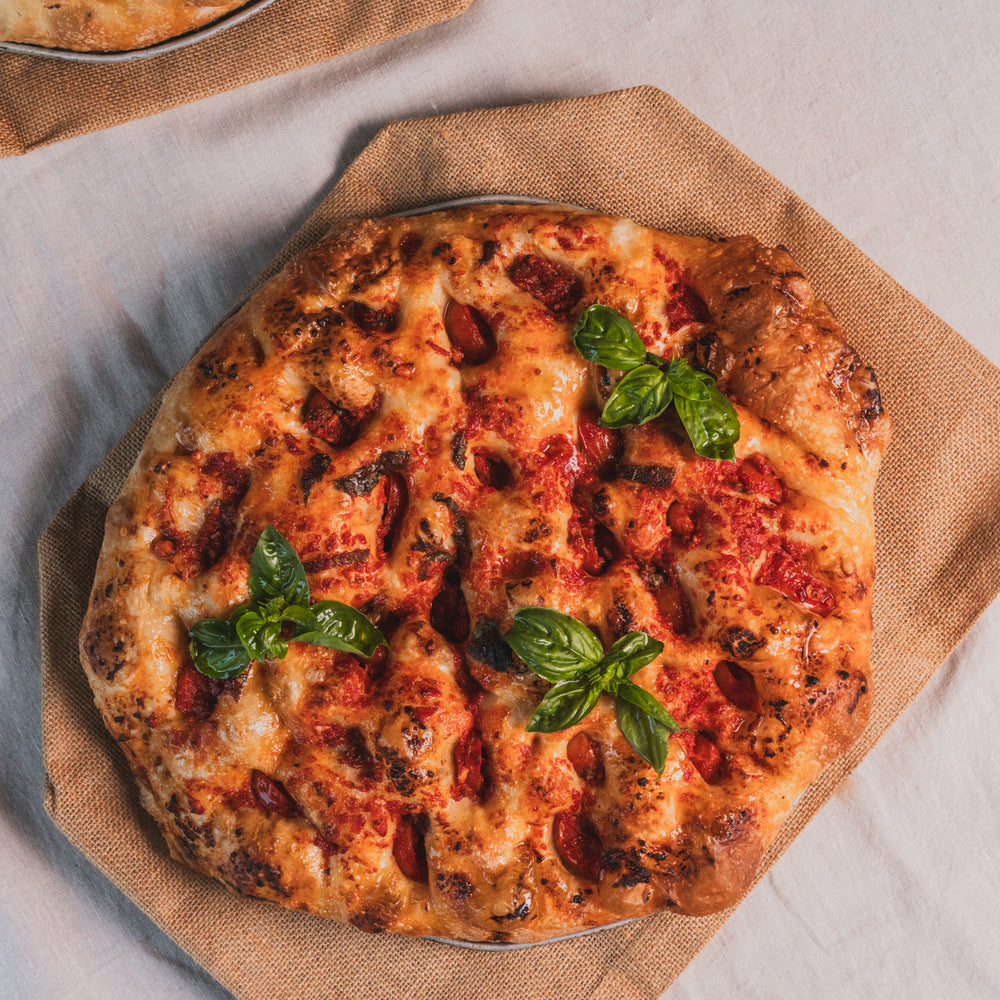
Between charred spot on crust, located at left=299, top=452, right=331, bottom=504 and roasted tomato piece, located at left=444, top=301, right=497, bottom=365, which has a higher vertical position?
roasted tomato piece, located at left=444, top=301, right=497, bottom=365

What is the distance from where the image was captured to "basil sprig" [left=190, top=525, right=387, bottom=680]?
2426 millimetres

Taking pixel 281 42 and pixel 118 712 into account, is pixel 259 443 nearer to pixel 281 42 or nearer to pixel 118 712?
pixel 118 712

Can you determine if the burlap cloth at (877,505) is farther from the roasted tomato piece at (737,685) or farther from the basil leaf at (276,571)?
the basil leaf at (276,571)

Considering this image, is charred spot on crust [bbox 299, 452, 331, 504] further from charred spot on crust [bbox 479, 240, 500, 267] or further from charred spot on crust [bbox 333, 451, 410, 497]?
charred spot on crust [bbox 479, 240, 500, 267]

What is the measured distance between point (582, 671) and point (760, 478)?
0.74 meters

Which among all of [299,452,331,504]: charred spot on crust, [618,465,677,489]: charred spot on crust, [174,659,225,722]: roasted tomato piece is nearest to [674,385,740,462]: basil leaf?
[618,465,677,489]: charred spot on crust

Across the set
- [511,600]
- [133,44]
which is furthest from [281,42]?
[511,600]

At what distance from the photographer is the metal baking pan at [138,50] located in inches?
115

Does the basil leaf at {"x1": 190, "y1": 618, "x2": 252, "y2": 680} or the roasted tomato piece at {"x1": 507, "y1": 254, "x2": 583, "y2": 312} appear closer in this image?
the basil leaf at {"x1": 190, "y1": 618, "x2": 252, "y2": 680}

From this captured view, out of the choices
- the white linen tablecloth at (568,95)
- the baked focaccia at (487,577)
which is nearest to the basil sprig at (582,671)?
the baked focaccia at (487,577)

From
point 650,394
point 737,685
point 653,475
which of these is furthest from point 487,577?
point 737,685

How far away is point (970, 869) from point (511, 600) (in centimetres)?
217

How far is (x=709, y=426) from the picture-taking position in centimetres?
249

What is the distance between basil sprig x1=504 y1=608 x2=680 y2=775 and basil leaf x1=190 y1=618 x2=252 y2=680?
2.27 feet
